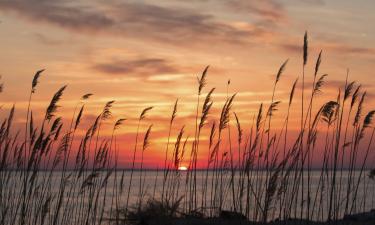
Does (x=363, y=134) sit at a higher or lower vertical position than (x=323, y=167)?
higher

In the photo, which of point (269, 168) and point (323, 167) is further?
point (269, 168)

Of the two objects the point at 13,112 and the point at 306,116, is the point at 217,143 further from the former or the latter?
the point at 13,112

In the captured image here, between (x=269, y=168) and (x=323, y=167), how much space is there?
2.56ft

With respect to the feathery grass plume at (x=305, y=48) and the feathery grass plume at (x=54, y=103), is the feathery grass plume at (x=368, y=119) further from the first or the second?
the feathery grass plume at (x=54, y=103)

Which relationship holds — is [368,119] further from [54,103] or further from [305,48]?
[54,103]

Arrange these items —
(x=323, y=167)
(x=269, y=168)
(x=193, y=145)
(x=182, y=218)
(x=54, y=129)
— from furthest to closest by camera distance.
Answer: (x=182, y=218), (x=193, y=145), (x=269, y=168), (x=323, y=167), (x=54, y=129)

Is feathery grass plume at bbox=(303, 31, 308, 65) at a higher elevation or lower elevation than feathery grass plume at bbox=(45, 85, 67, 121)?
higher

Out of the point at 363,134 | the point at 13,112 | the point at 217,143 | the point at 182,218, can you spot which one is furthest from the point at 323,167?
the point at 13,112

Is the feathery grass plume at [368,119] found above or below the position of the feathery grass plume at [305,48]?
below

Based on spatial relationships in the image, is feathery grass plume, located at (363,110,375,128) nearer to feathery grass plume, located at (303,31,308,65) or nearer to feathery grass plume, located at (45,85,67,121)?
feathery grass plume, located at (303,31,308,65)

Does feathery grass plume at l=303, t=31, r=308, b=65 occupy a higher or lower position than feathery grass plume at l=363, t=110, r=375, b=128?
higher

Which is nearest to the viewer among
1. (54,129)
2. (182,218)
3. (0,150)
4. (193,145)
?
(54,129)

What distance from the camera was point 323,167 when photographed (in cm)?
675

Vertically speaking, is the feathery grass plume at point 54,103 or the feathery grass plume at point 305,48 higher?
the feathery grass plume at point 305,48
